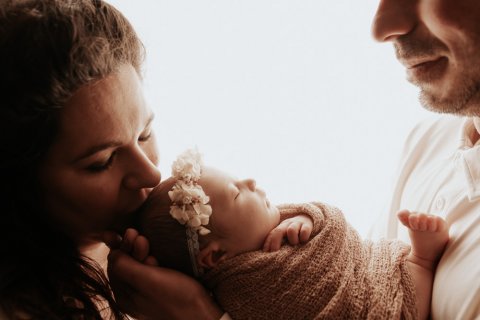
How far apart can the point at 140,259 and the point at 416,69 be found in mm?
988

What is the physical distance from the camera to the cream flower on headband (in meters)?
1.21

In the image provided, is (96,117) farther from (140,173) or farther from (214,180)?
(214,180)

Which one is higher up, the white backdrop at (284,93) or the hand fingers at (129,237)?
the white backdrop at (284,93)

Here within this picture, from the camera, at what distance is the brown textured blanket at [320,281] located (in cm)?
115

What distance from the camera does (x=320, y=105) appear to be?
2004mm

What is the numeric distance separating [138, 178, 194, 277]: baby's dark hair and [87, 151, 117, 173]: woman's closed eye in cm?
17

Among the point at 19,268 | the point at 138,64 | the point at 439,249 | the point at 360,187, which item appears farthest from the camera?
the point at 360,187

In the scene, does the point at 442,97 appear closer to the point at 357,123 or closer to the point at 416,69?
the point at 416,69

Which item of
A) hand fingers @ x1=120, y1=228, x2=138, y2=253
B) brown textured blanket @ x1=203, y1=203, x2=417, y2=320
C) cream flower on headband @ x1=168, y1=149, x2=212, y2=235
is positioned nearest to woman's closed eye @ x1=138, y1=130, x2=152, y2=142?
cream flower on headband @ x1=168, y1=149, x2=212, y2=235

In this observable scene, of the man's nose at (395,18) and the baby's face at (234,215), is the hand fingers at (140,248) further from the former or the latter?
the man's nose at (395,18)

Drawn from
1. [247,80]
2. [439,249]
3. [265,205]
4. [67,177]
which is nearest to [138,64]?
[67,177]

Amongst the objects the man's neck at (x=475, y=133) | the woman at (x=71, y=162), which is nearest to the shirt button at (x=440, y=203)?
the man's neck at (x=475, y=133)

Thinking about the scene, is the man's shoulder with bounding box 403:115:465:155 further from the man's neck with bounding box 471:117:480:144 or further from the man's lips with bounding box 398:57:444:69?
the man's lips with bounding box 398:57:444:69

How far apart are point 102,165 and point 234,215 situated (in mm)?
387
